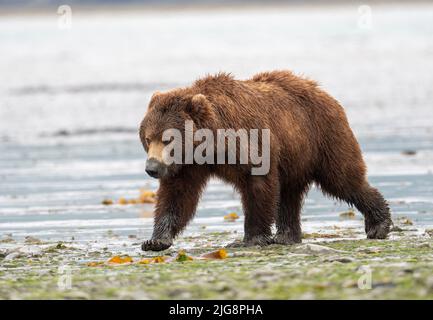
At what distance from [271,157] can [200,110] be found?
80 cm

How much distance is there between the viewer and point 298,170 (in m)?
10.4

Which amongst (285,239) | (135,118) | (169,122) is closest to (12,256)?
(169,122)

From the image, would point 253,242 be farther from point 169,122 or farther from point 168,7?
point 168,7

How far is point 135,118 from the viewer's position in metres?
27.0

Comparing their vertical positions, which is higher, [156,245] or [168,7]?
[168,7]

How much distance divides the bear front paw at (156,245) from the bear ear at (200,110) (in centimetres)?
113

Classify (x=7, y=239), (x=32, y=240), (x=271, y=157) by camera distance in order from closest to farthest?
(x=271, y=157), (x=32, y=240), (x=7, y=239)

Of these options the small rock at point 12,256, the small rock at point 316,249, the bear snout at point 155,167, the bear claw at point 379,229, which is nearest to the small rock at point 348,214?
the bear claw at point 379,229

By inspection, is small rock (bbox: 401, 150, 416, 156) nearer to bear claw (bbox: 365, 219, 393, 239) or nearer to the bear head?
bear claw (bbox: 365, 219, 393, 239)

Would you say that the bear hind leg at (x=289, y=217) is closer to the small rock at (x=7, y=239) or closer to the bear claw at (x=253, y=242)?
the bear claw at (x=253, y=242)

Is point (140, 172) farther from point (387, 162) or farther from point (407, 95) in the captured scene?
point (407, 95)

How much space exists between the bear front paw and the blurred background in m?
1.30

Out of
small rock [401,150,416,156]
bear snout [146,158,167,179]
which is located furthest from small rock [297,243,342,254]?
small rock [401,150,416,156]
